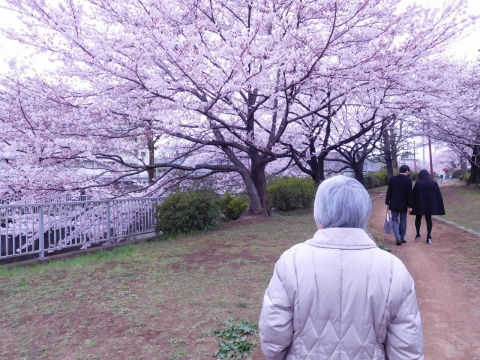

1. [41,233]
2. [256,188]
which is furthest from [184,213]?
[41,233]

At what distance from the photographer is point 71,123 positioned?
9.54 m

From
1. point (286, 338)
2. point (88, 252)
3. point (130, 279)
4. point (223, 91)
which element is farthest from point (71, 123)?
point (286, 338)

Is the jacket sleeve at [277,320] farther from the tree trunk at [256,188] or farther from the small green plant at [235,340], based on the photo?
the tree trunk at [256,188]

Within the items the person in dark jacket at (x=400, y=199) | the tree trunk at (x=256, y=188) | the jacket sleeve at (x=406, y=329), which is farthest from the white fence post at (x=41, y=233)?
the jacket sleeve at (x=406, y=329)

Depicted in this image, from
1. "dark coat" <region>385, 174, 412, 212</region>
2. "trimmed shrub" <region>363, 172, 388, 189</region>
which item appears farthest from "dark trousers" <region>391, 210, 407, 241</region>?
"trimmed shrub" <region>363, 172, 388, 189</region>

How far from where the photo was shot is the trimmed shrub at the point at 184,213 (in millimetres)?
9922

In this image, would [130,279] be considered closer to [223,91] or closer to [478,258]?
[223,91]

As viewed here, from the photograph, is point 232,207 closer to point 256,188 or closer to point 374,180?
point 256,188

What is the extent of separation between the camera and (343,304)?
171cm

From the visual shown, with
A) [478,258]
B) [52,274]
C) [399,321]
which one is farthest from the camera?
[478,258]

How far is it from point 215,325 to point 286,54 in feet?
20.4

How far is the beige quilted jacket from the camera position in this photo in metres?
1.70

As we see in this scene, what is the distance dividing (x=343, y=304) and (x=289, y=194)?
12.4 metres

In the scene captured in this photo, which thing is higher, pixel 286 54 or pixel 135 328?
pixel 286 54
